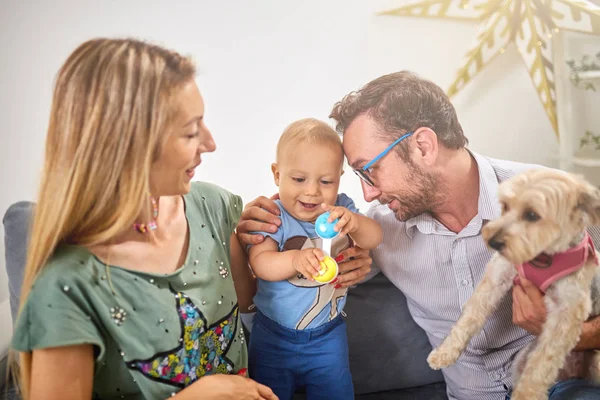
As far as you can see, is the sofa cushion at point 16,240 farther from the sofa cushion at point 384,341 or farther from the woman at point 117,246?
the sofa cushion at point 384,341

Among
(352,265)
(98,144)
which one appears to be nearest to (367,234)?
(352,265)

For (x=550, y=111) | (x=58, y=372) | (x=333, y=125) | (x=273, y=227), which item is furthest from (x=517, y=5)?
(x=58, y=372)

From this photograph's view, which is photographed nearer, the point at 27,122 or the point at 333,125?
the point at 27,122

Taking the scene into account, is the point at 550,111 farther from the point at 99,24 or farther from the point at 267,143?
the point at 99,24

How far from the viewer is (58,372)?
2.69 feet

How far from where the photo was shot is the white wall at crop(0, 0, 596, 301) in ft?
3.70

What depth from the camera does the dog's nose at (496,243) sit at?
939mm

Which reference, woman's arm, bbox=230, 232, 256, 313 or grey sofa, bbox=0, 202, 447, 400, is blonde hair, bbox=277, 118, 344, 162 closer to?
woman's arm, bbox=230, 232, 256, 313

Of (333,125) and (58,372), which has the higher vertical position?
(333,125)

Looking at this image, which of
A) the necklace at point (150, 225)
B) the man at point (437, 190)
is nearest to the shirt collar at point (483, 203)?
the man at point (437, 190)

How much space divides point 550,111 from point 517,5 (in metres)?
0.30

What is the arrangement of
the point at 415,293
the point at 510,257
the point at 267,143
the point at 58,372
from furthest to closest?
the point at 415,293
the point at 267,143
the point at 510,257
the point at 58,372

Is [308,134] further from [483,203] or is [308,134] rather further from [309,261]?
[483,203]

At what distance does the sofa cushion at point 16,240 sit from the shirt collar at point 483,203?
935mm
